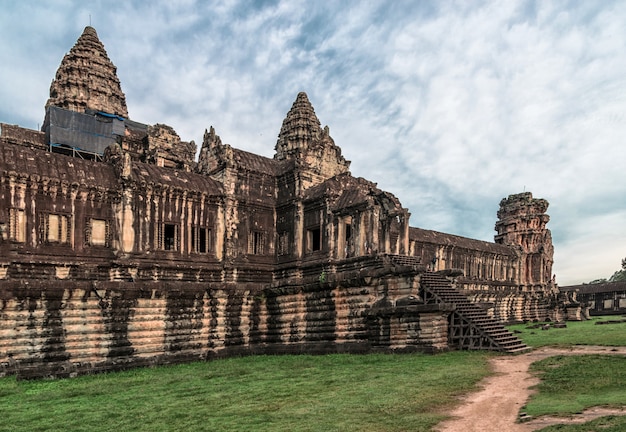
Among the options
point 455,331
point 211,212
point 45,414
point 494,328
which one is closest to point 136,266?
point 211,212

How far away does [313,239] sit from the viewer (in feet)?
85.6

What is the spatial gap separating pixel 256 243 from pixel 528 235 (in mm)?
35206

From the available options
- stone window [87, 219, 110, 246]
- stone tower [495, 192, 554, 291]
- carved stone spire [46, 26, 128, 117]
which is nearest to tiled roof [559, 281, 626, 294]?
stone tower [495, 192, 554, 291]

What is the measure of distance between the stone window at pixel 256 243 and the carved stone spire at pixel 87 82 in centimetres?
2643

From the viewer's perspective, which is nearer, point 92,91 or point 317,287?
point 317,287

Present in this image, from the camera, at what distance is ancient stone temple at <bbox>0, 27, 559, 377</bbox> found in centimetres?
1820

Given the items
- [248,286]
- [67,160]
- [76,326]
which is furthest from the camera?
[248,286]

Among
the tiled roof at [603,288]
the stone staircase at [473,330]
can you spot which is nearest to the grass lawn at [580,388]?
the stone staircase at [473,330]

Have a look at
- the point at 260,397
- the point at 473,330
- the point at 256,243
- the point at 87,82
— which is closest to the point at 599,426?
the point at 260,397

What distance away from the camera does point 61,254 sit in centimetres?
2053

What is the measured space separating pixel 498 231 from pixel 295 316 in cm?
3798

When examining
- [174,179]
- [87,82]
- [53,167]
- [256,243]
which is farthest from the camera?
[87,82]

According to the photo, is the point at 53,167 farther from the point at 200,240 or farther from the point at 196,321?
the point at 196,321

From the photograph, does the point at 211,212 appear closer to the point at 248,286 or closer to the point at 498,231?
the point at 248,286
